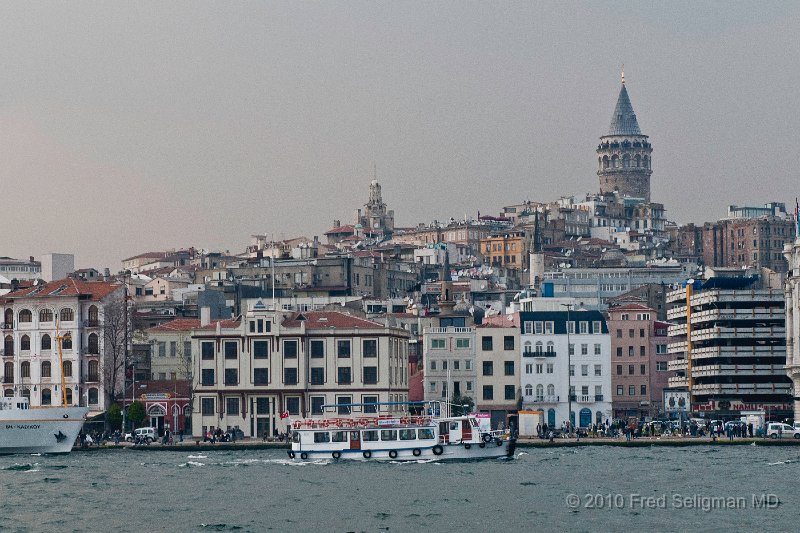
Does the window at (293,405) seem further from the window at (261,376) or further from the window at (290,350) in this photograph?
the window at (290,350)

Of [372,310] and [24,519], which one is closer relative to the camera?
[24,519]

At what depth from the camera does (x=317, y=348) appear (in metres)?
120

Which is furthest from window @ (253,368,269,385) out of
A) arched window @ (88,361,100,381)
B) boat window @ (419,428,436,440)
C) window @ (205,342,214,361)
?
boat window @ (419,428,436,440)

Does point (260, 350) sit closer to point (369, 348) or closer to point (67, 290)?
point (369, 348)

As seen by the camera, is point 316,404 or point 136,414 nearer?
point 316,404

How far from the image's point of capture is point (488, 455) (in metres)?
95.7

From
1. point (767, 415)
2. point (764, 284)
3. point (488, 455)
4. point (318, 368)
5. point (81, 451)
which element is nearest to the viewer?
point (488, 455)

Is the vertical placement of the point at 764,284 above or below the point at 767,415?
above

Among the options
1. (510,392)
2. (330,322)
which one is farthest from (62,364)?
(510,392)

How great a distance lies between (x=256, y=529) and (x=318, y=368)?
184 feet

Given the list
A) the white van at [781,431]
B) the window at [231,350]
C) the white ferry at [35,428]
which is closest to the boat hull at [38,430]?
the white ferry at [35,428]

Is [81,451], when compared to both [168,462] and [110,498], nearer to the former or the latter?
[168,462]

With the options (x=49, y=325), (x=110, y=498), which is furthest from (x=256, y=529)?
(x=49, y=325)

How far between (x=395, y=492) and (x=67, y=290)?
55510 millimetres
